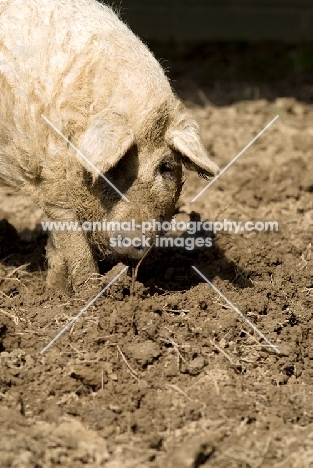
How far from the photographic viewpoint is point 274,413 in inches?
162

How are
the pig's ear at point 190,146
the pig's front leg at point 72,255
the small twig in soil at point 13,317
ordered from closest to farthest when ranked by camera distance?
the small twig in soil at point 13,317 → the pig's ear at point 190,146 → the pig's front leg at point 72,255

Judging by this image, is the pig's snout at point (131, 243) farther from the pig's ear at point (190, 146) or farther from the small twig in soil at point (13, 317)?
the small twig in soil at point (13, 317)

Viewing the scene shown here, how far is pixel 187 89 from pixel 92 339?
676 cm

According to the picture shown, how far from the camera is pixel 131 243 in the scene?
4.98 m

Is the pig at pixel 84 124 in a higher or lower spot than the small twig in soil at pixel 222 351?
higher

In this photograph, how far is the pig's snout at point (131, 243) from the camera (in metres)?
4.98

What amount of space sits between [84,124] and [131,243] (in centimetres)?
87

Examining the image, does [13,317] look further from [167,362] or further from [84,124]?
[84,124]

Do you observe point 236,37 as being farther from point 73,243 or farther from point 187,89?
point 73,243

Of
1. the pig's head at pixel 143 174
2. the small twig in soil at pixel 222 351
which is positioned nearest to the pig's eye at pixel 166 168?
the pig's head at pixel 143 174

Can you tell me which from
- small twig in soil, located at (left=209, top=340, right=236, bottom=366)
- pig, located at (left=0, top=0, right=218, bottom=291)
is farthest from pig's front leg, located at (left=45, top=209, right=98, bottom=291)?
small twig in soil, located at (left=209, top=340, right=236, bottom=366)

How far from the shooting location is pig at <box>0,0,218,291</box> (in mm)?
4887

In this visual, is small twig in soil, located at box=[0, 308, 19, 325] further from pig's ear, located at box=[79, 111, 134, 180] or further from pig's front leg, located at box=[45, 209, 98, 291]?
pig's ear, located at box=[79, 111, 134, 180]

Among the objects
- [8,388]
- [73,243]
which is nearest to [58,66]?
[73,243]
